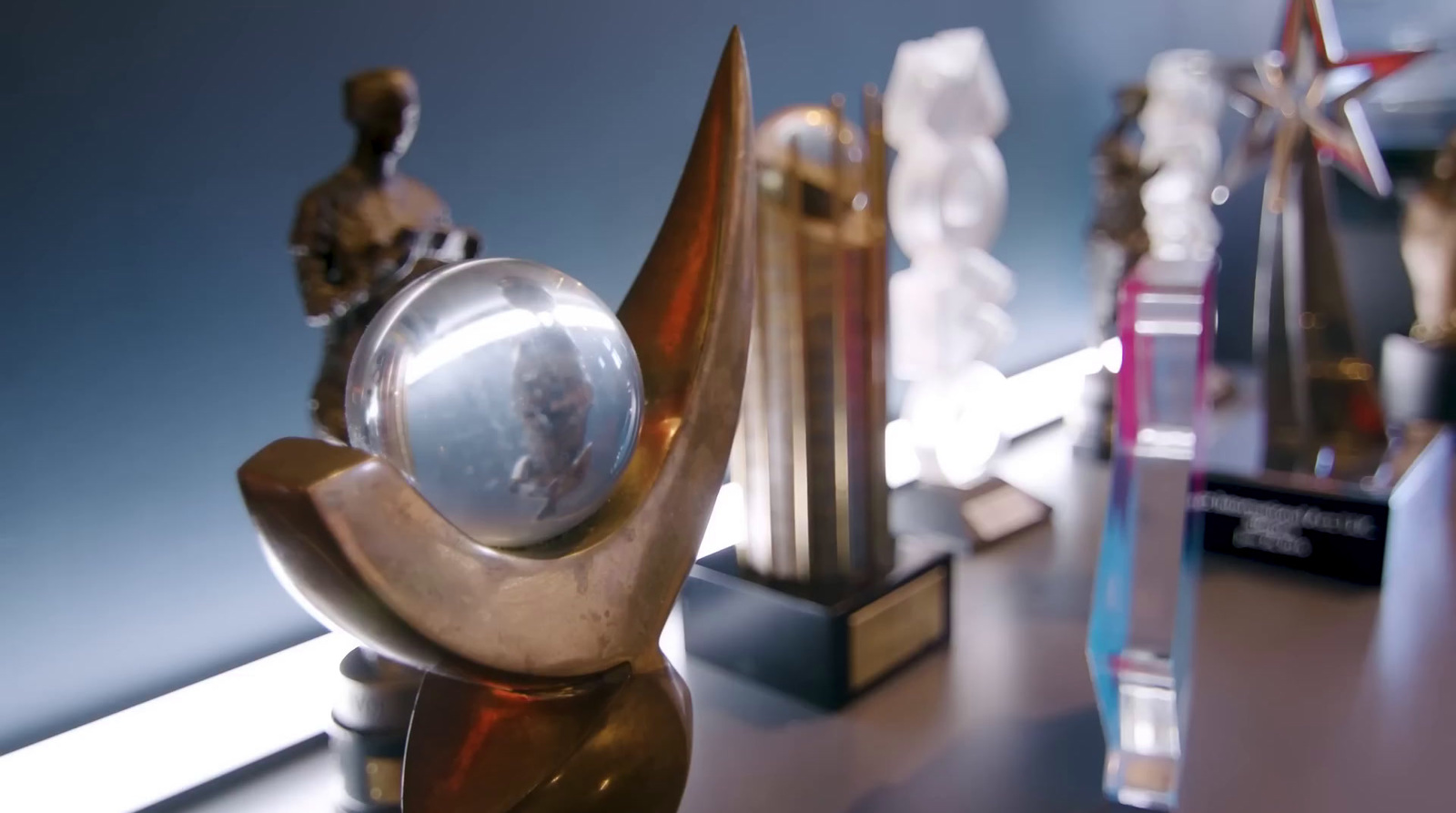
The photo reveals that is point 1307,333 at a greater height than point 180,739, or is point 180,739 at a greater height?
point 1307,333

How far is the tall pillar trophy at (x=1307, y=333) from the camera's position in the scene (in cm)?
104

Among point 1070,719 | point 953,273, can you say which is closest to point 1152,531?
point 1070,719

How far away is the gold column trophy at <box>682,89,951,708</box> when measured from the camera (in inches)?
30.9

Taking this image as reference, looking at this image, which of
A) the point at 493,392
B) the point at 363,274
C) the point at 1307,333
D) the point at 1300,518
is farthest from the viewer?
the point at 1307,333

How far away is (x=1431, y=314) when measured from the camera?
149 centimetres

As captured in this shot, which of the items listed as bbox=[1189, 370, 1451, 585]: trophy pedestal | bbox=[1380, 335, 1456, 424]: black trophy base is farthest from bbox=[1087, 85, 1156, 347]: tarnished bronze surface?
bbox=[1380, 335, 1456, 424]: black trophy base

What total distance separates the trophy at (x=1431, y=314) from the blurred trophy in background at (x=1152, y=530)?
95cm

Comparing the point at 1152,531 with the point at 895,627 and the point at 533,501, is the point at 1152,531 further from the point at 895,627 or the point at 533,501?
the point at 533,501

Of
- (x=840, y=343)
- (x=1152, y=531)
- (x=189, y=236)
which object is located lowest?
(x=1152, y=531)

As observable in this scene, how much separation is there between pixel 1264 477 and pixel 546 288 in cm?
87

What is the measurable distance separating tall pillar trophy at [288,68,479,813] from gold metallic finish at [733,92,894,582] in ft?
0.81

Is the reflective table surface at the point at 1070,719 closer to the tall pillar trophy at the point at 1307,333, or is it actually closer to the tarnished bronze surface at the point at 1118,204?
the tall pillar trophy at the point at 1307,333

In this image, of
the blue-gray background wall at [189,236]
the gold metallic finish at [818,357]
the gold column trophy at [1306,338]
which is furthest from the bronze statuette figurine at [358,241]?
the gold column trophy at [1306,338]

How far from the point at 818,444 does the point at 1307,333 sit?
26.0 inches
